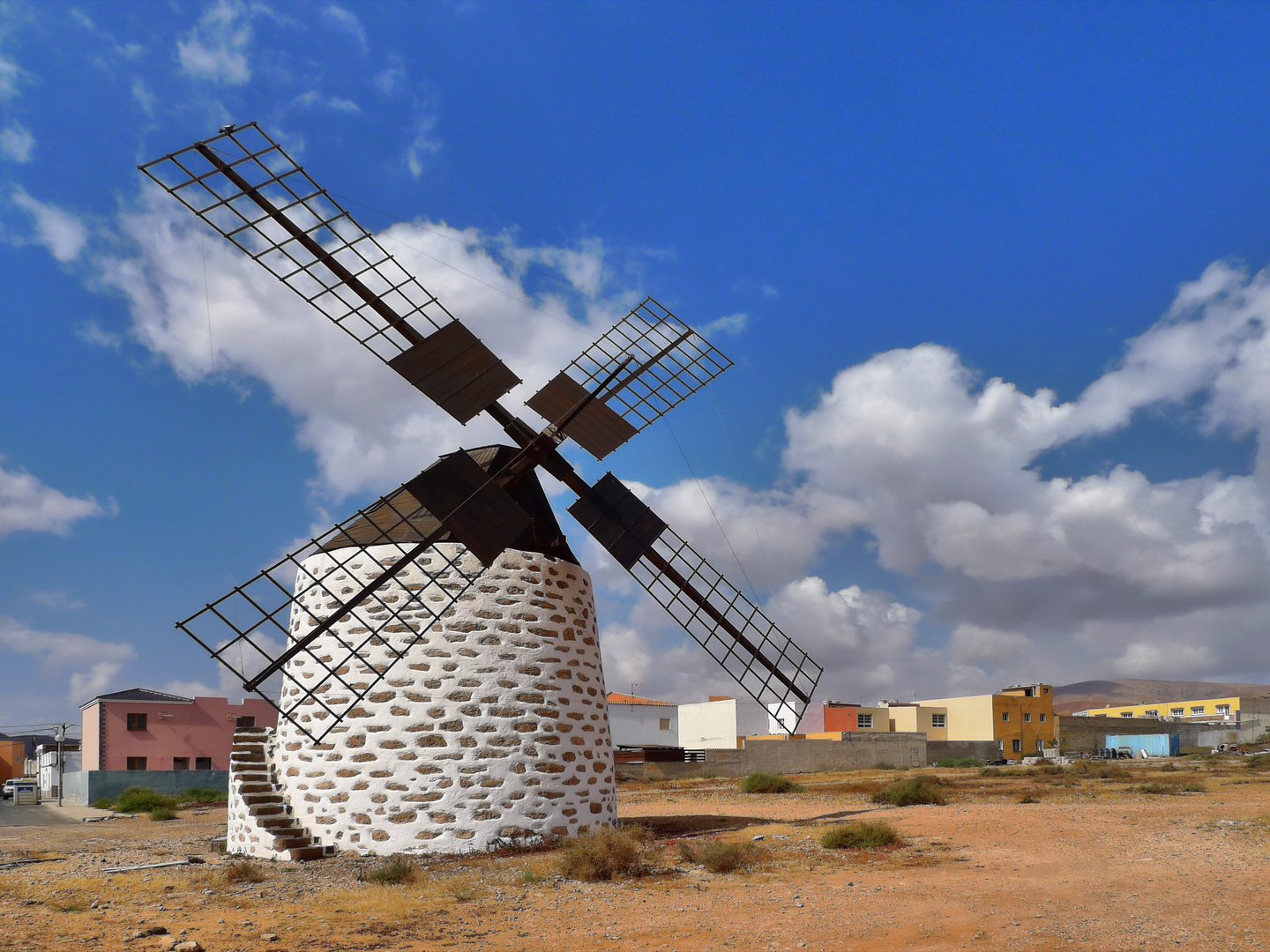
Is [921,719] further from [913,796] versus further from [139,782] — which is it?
[139,782]

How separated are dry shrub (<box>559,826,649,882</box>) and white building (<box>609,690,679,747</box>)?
125 feet

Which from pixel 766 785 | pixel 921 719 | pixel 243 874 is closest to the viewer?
pixel 243 874

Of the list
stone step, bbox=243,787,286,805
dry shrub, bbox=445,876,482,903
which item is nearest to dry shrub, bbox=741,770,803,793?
stone step, bbox=243,787,286,805

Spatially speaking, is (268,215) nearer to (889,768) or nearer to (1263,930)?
(1263,930)

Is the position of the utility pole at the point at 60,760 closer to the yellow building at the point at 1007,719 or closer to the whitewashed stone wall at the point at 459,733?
the whitewashed stone wall at the point at 459,733

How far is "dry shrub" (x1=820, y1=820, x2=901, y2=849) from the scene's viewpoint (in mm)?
13008

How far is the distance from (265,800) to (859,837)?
884 centimetres

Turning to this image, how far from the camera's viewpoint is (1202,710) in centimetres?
8594

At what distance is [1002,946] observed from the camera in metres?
7.39

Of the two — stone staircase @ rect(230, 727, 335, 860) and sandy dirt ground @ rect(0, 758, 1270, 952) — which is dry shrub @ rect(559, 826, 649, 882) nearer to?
sandy dirt ground @ rect(0, 758, 1270, 952)

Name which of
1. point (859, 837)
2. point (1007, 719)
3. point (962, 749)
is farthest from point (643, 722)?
point (859, 837)

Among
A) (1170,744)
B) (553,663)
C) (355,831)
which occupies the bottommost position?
(1170,744)

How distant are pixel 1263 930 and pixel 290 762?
1193 cm

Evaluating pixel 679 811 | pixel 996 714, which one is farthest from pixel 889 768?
pixel 679 811
